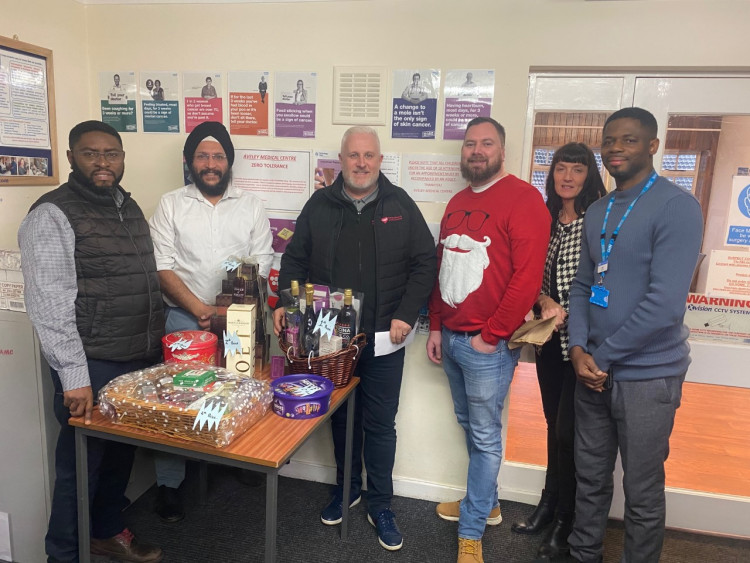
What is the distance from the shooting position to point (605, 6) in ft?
7.11

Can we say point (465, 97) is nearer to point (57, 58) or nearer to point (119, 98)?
point (119, 98)

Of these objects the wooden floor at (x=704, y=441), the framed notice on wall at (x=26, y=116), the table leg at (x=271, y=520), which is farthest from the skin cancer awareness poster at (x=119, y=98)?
the wooden floor at (x=704, y=441)

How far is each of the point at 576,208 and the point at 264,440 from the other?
149 centimetres

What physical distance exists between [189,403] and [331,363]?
0.54m

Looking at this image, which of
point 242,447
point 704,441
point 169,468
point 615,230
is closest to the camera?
point 242,447

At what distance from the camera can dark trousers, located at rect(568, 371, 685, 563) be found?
1.71 metres

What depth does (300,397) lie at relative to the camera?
5.43ft

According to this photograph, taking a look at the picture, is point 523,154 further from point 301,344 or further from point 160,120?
point 160,120

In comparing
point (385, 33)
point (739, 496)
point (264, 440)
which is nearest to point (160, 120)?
point (385, 33)

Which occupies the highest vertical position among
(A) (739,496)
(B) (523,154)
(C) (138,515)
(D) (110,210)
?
(B) (523,154)

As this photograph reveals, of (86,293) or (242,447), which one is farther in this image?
(86,293)

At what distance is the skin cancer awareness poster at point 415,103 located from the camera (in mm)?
2375

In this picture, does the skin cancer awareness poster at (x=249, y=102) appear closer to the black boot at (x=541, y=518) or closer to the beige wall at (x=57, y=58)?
the beige wall at (x=57, y=58)

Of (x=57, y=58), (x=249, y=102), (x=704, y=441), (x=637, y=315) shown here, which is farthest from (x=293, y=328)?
(x=704, y=441)
